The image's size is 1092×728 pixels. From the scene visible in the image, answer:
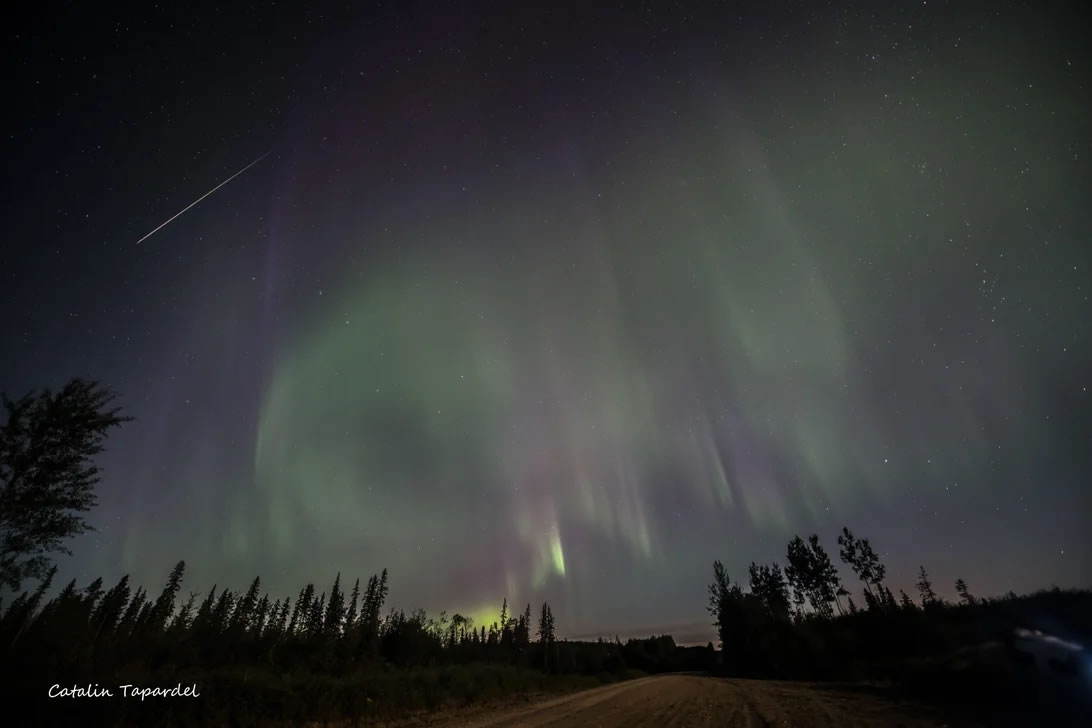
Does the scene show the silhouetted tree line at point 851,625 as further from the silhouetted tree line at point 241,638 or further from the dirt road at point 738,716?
the silhouetted tree line at point 241,638

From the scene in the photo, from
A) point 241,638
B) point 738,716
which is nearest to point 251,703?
point 738,716

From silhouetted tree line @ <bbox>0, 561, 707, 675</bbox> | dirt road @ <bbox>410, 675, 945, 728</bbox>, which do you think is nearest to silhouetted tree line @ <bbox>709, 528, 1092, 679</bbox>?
Answer: dirt road @ <bbox>410, 675, 945, 728</bbox>

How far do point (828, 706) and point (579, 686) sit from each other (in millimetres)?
40533

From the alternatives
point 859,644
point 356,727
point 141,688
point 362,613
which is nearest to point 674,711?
point 356,727

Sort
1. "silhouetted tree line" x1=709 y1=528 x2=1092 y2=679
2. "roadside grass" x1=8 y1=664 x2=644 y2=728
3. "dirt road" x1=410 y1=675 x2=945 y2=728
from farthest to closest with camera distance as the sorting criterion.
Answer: "silhouetted tree line" x1=709 y1=528 x2=1092 y2=679, "dirt road" x1=410 y1=675 x2=945 y2=728, "roadside grass" x1=8 y1=664 x2=644 y2=728

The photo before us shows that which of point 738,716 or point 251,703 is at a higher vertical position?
point 251,703

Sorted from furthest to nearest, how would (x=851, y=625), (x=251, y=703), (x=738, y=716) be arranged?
(x=851, y=625), (x=738, y=716), (x=251, y=703)

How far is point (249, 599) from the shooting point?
13975 cm

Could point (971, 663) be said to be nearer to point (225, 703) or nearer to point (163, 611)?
point (225, 703)

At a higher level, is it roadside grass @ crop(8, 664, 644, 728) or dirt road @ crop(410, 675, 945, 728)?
roadside grass @ crop(8, 664, 644, 728)

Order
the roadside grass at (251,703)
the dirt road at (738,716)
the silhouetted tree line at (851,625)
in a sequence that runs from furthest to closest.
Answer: the silhouetted tree line at (851,625) → the dirt road at (738,716) → the roadside grass at (251,703)

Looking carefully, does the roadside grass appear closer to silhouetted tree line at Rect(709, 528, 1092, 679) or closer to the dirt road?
the dirt road

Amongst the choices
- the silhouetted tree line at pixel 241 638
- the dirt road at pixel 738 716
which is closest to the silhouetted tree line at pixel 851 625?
the dirt road at pixel 738 716

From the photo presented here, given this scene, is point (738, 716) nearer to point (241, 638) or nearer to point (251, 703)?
point (251, 703)
